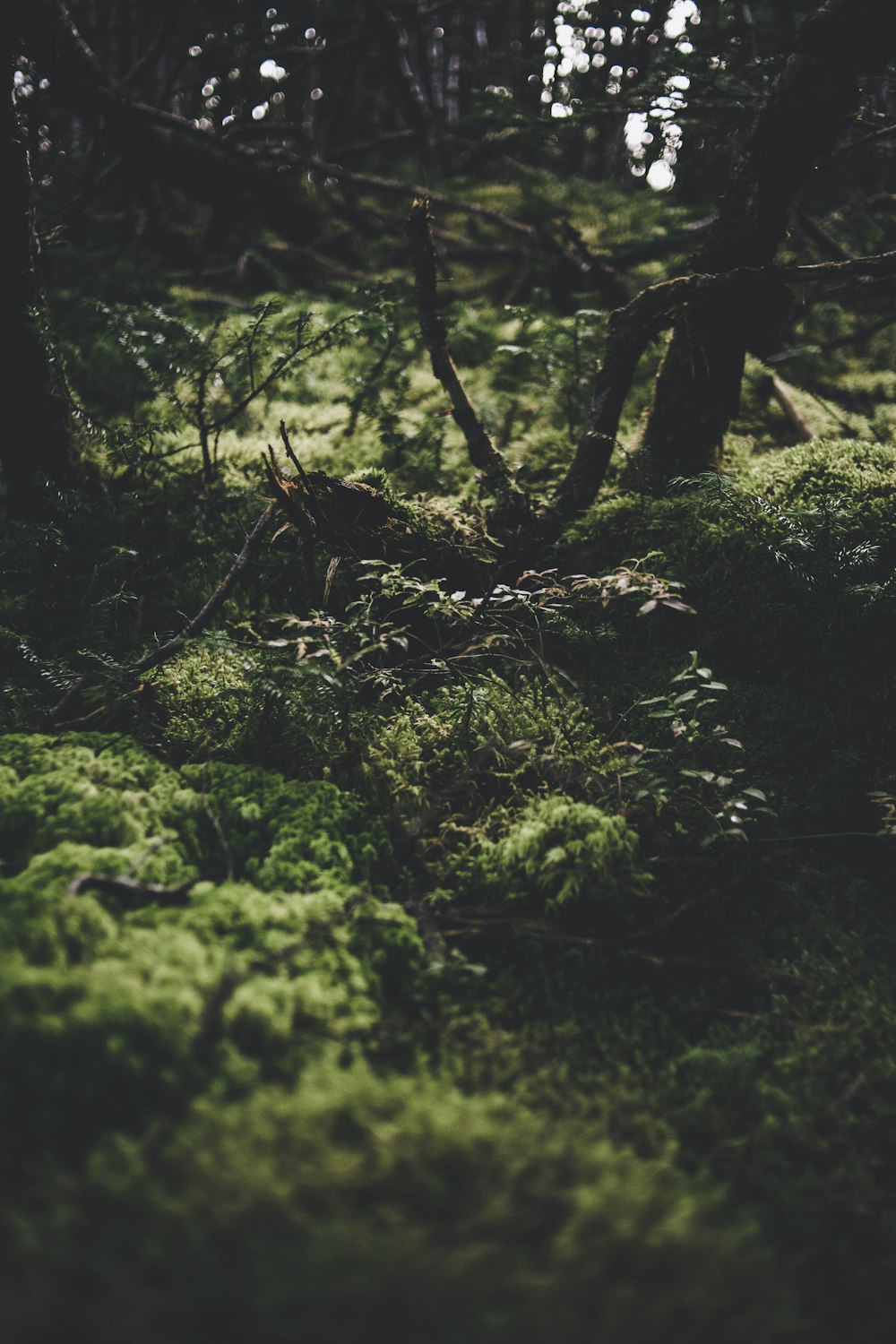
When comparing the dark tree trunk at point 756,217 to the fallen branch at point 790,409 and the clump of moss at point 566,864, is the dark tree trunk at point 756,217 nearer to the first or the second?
the fallen branch at point 790,409

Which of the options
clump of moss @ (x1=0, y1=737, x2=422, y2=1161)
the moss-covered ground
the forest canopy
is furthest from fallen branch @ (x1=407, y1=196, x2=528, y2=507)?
clump of moss @ (x1=0, y1=737, x2=422, y2=1161)

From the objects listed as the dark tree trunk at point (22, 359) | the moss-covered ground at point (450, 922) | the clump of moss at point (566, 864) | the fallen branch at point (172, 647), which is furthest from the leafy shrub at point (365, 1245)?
the dark tree trunk at point (22, 359)

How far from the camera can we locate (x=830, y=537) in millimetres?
3121

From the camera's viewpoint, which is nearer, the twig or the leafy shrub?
the leafy shrub

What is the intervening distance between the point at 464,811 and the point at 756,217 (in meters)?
3.72

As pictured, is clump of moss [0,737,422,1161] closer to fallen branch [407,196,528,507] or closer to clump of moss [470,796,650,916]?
clump of moss [470,796,650,916]

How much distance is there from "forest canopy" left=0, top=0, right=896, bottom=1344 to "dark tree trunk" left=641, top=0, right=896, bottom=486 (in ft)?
0.07

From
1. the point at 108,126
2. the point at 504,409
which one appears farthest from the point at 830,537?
the point at 108,126

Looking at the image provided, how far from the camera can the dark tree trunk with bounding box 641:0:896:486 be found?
328 cm

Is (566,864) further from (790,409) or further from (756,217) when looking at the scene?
(790,409)

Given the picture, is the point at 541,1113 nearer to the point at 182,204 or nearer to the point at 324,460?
the point at 324,460

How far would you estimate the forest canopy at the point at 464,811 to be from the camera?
1218 mm

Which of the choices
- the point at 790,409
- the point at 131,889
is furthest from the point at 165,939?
the point at 790,409

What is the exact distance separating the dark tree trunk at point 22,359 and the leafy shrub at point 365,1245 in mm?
3843
